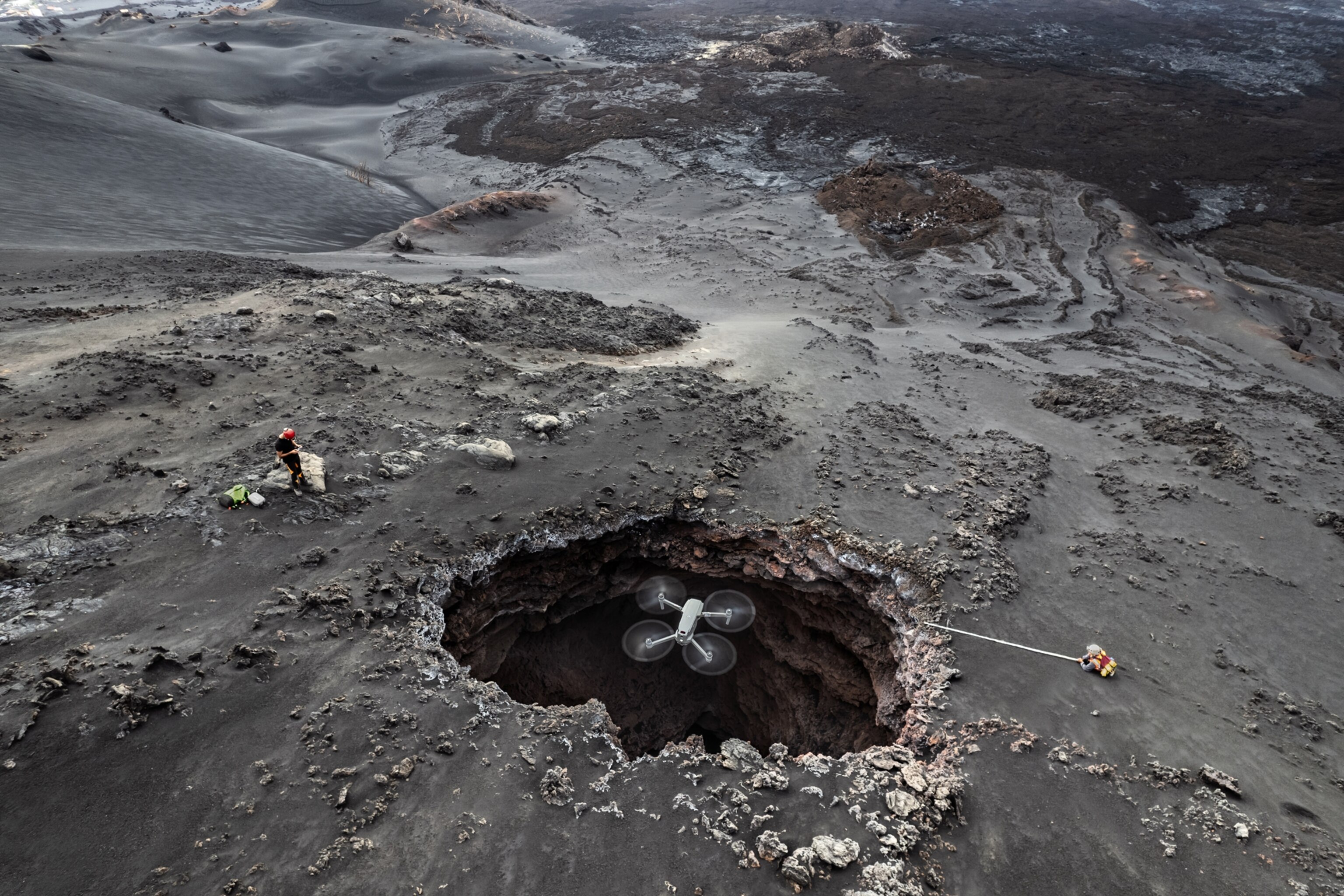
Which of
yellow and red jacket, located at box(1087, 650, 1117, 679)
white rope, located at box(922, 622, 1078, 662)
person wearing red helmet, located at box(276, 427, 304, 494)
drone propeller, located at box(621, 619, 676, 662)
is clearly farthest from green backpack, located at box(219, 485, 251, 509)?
yellow and red jacket, located at box(1087, 650, 1117, 679)

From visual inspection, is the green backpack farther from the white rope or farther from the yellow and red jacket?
the yellow and red jacket

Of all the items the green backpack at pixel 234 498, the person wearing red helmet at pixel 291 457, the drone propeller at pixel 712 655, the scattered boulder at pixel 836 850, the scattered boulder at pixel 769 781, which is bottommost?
the drone propeller at pixel 712 655

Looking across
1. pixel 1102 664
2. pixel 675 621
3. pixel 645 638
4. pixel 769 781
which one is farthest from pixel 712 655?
pixel 1102 664

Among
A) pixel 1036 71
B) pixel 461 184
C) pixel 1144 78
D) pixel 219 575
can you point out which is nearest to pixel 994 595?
pixel 219 575

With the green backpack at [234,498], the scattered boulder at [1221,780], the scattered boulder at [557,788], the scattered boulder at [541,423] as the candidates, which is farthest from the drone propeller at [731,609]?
the green backpack at [234,498]

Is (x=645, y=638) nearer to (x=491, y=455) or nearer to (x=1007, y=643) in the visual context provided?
(x=491, y=455)

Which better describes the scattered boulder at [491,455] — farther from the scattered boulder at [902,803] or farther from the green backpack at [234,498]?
the scattered boulder at [902,803]
